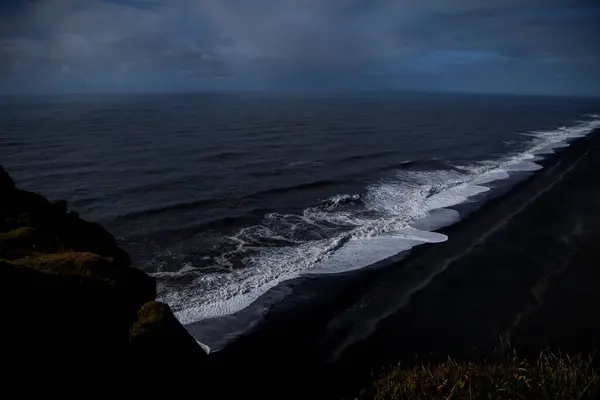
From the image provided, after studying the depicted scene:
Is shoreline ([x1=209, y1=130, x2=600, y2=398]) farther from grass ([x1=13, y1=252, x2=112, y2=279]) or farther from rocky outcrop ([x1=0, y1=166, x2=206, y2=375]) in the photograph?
grass ([x1=13, y1=252, x2=112, y2=279])

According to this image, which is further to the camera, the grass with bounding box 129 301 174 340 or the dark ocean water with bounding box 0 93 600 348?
the dark ocean water with bounding box 0 93 600 348

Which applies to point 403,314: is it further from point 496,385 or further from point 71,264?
point 71,264

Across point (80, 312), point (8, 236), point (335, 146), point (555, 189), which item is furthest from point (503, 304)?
point (335, 146)

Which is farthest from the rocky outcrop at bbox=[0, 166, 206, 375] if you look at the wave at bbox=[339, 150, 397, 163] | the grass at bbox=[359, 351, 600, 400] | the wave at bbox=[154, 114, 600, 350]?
the wave at bbox=[339, 150, 397, 163]

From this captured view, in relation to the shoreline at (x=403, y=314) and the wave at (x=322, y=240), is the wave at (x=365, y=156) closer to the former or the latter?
the wave at (x=322, y=240)

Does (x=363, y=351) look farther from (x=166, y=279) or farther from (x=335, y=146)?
(x=335, y=146)

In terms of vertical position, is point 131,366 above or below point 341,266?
above
